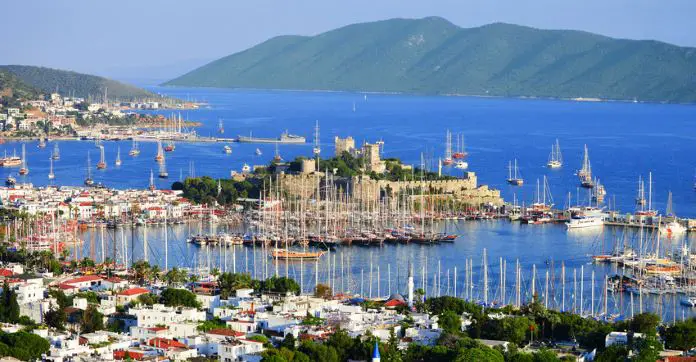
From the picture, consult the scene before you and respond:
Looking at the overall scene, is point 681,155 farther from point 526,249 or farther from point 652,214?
point 526,249

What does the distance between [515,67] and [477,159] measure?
11517cm

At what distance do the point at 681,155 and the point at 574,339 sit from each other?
156 ft

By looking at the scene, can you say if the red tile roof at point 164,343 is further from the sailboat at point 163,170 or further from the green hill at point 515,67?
the green hill at point 515,67

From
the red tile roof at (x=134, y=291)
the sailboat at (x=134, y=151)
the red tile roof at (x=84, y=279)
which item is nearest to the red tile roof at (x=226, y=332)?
the red tile roof at (x=134, y=291)

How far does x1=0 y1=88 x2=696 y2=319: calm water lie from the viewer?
103 ft

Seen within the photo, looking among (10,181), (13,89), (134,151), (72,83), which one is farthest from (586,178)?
(72,83)

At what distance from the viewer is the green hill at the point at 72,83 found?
12100 centimetres

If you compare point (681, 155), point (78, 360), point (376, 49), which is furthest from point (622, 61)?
point (78, 360)

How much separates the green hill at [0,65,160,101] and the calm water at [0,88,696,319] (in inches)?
345

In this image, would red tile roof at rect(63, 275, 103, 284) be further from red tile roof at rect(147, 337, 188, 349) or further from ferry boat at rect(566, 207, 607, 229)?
ferry boat at rect(566, 207, 607, 229)

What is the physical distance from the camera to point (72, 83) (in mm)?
125188

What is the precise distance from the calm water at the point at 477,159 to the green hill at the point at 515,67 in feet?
88.2

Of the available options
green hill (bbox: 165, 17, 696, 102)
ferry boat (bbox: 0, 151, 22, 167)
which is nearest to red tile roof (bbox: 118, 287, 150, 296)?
ferry boat (bbox: 0, 151, 22, 167)

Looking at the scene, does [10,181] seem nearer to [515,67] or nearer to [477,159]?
[477,159]
